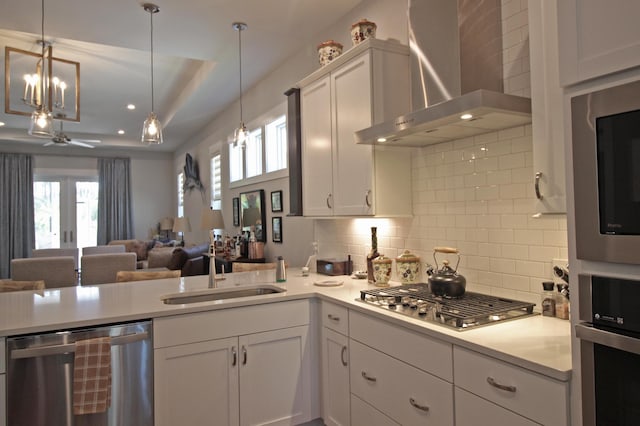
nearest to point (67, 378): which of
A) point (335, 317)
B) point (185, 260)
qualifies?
point (335, 317)

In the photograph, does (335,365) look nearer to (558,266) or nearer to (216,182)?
(558,266)

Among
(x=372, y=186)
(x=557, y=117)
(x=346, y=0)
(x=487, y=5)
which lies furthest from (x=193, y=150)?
(x=557, y=117)

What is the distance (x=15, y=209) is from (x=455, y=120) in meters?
9.90

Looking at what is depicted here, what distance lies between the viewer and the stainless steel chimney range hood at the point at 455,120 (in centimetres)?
168

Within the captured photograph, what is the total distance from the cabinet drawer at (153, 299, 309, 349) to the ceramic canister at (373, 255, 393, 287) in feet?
1.58

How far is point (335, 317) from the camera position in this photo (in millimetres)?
2383

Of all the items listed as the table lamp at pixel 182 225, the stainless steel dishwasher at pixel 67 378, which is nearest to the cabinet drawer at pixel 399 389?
the stainless steel dishwasher at pixel 67 378

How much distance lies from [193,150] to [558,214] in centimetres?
773

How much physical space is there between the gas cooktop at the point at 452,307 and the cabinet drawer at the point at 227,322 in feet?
1.62

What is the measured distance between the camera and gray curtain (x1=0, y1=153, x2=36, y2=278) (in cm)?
868

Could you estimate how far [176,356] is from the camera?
2.16m

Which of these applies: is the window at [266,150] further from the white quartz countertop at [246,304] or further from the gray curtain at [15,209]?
the gray curtain at [15,209]

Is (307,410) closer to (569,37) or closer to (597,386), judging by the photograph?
(597,386)

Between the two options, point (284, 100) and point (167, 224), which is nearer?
point (284, 100)
